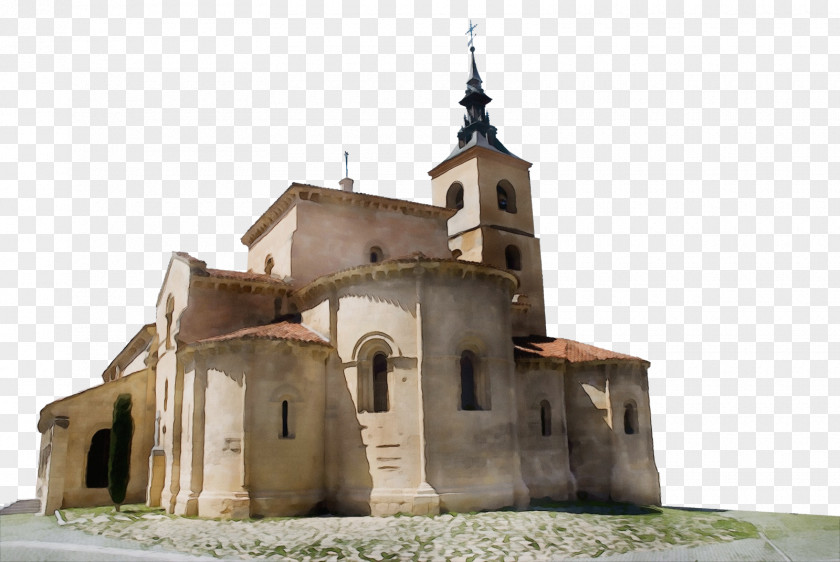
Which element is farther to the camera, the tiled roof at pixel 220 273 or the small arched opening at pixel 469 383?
the tiled roof at pixel 220 273

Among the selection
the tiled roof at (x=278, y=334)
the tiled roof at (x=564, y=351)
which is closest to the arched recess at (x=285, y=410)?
the tiled roof at (x=278, y=334)

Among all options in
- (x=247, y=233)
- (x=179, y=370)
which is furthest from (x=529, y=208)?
(x=179, y=370)

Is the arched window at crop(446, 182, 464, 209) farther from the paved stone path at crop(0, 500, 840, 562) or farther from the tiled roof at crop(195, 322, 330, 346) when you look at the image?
the paved stone path at crop(0, 500, 840, 562)

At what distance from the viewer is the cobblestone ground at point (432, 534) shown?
1446 cm

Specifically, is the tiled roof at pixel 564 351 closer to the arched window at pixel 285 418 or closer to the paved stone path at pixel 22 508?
the arched window at pixel 285 418

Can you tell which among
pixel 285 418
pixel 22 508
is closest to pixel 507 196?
pixel 285 418

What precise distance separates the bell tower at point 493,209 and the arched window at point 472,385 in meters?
7.38

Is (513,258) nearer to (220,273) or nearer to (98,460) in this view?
(220,273)

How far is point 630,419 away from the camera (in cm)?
2400

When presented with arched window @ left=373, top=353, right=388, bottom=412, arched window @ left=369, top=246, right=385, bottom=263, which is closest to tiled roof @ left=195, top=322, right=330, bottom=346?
arched window @ left=373, top=353, right=388, bottom=412

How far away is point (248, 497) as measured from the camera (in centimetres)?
1817

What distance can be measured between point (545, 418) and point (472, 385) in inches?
162

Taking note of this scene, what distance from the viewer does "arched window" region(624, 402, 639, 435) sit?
23.9 m

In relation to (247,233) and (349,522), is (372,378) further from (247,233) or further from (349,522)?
(247,233)
